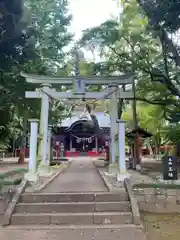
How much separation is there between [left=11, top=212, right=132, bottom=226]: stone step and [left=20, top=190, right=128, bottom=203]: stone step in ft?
2.60

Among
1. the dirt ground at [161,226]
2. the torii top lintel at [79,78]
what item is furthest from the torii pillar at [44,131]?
the dirt ground at [161,226]

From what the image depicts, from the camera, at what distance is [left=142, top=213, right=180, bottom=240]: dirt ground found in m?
5.87

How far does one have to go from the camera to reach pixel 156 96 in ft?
64.7

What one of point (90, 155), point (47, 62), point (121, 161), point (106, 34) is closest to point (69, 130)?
point (90, 155)

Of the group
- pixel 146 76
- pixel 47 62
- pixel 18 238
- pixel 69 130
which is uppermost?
pixel 47 62

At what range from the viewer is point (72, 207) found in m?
7.18

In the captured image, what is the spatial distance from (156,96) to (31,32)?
983 cm

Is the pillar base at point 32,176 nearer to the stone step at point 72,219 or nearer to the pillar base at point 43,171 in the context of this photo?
the pillar base at point 43,171

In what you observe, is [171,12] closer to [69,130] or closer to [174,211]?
[174,211]

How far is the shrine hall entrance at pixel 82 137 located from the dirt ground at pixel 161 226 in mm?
29192

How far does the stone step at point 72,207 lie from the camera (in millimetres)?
7098

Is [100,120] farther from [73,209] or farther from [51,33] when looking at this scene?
[73,209]

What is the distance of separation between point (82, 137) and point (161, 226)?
31.4 metres

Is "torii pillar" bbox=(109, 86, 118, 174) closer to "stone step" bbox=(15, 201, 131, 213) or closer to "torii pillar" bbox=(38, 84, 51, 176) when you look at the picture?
"torii pillar" bbox=(38, 84, 51, 176)
